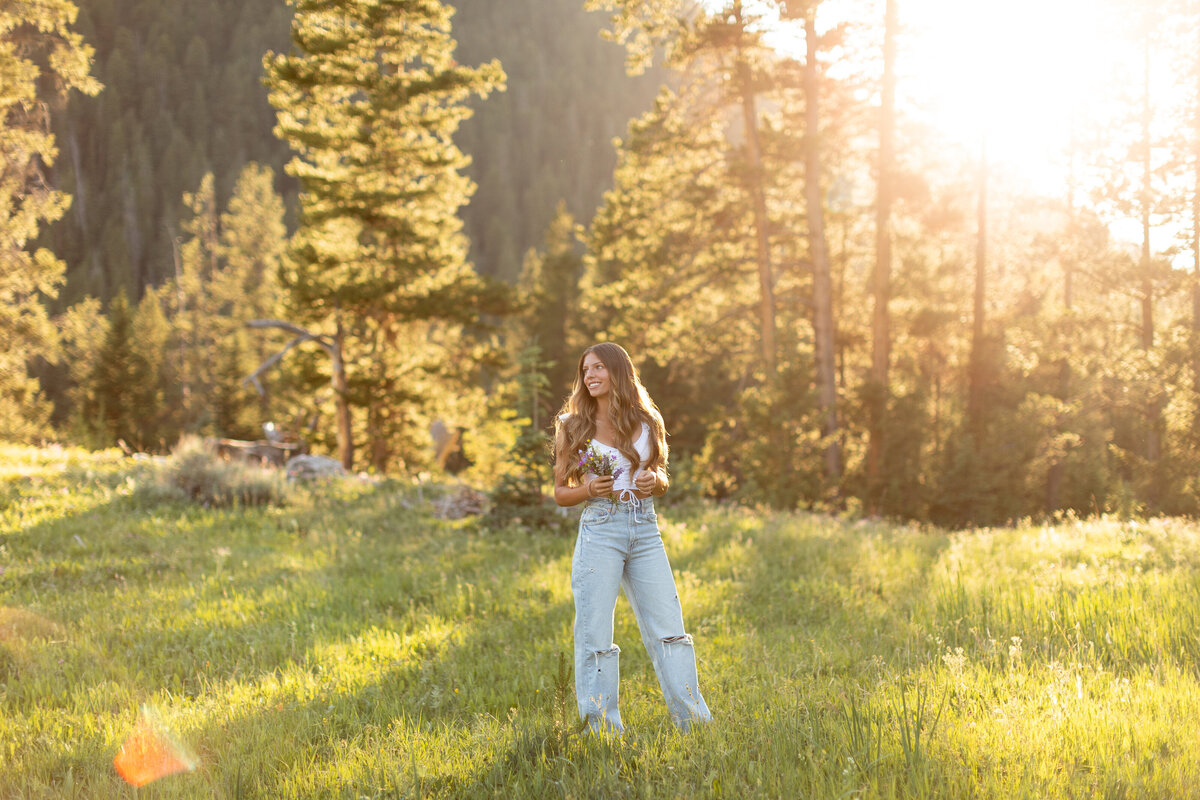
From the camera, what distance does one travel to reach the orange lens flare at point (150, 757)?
345 centimetres

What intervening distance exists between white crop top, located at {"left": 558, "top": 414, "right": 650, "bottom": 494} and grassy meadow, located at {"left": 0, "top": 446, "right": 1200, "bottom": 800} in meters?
0.97

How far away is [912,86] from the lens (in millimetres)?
19484

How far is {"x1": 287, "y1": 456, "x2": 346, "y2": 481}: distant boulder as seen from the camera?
1400 centimetres

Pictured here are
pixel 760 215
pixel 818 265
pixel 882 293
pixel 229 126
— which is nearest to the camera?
pixel 760 215

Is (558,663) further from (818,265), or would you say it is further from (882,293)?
(882,293)

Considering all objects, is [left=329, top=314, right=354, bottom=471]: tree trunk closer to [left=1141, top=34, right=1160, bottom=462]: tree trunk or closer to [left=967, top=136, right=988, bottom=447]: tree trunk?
[left=967, top=136, right=988, bottom=447]: tree trunk

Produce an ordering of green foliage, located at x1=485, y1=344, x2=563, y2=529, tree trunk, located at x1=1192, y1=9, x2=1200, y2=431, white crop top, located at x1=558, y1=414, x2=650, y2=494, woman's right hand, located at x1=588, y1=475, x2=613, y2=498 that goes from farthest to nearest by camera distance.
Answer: tree trunk, located at x1=1192, y1=9, x2=1200, y2=431
green foliage, located at x1=485, y1=344, x2=563, y2=529
white crop top, located at x1=558, y1=414, x2=650, y2=494
woman's right hand, located at x1=588, y1=475, x2=613, y2=498

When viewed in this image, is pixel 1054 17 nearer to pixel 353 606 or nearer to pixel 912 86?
pixel 912 86

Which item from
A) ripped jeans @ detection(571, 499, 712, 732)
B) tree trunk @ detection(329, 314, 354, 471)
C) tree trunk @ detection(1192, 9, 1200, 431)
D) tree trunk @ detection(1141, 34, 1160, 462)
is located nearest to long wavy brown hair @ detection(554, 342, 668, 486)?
ripped jeans @ detection(571, 499, 712, 732)

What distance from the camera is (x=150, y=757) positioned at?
3.62 m

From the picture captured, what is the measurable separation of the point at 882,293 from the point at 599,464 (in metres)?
18.6

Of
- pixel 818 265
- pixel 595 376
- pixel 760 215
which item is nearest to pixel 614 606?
pixel 595 376

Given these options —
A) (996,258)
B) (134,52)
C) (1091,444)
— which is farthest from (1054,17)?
(134,52)

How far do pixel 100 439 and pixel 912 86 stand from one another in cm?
4094
